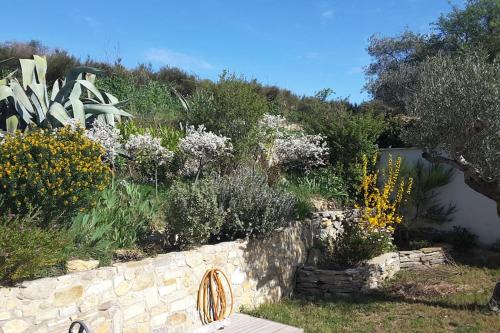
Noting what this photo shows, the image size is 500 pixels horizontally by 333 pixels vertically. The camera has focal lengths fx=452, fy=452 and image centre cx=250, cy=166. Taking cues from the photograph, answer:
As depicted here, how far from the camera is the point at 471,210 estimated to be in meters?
9.59

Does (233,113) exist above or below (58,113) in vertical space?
above

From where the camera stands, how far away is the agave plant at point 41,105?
7406 mm

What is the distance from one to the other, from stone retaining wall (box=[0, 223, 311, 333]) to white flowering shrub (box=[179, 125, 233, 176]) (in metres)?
1.99

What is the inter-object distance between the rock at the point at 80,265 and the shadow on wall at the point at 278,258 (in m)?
2.23

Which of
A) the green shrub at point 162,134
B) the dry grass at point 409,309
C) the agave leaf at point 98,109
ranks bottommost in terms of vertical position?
the dry grass at point 409,309

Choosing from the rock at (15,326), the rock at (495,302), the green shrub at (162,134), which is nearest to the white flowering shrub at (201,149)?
the green shrub at (162,134)

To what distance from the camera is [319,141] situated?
33.4 ft

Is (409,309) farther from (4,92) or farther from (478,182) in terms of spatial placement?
(4,92)

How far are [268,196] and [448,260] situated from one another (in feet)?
14.0

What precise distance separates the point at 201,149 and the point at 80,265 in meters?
3.73

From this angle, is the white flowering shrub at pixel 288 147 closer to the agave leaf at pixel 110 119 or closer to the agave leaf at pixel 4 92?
the agave leaf at pixel 110 119

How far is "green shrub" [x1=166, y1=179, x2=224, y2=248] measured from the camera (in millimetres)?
5531

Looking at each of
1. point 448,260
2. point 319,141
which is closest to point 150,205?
point 319,141

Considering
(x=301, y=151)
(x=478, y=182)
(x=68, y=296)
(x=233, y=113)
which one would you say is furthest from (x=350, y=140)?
(x=68, y=296)
